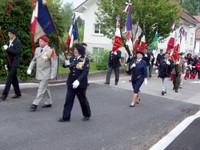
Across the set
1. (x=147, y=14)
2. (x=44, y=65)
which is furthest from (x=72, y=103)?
(x=147, y=14)

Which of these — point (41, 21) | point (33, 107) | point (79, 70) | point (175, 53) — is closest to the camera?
point (79, 70)

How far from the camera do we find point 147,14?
2212cm

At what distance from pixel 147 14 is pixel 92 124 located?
51.8ft

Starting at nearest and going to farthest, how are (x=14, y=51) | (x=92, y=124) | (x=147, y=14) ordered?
(x=92, y=124), (x=14, y=51), (x=147, y=14)

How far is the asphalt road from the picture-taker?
602cm

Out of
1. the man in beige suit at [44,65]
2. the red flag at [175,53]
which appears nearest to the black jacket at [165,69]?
the red flag at [175,53]

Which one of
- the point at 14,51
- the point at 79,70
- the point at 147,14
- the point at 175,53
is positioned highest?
the point at 147,14

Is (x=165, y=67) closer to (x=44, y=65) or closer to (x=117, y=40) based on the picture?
(x=117, y=40)

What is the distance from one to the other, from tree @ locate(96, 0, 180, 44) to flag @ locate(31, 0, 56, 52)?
13889 mm

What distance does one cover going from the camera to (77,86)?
709 cm

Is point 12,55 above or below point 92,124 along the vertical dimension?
above

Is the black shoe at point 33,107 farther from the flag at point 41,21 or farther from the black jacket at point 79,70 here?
the flag at point 41,21

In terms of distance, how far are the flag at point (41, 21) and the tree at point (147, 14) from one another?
13.9 m

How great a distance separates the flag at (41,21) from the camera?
8250mm
